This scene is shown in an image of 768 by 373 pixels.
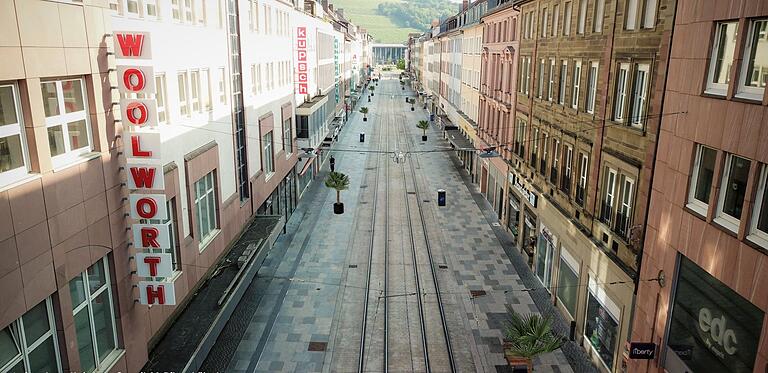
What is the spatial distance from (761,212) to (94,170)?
14.3 m

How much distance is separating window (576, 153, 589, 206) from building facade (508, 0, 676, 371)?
0.04 meters

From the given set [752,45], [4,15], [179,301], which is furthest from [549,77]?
[4,15]

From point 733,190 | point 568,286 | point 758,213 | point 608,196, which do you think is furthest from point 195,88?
point 568,286

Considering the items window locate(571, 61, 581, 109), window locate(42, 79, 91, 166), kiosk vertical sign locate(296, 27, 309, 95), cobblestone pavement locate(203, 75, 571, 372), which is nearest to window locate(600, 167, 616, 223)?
window locate(571, 61, 581, 109)

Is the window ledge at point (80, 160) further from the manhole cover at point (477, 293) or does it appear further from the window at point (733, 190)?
the manhole cover at point (477, 293)

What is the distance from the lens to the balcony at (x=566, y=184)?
23450mm

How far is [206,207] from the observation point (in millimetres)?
19672

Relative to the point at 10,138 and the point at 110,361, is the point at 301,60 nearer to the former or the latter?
the point at 110,361

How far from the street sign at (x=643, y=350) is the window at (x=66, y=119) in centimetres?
1479

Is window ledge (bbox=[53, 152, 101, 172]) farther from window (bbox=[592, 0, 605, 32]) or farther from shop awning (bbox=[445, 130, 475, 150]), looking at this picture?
shop awning (bbox=[445, 130, 475, 150])

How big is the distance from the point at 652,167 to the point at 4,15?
1590 cm

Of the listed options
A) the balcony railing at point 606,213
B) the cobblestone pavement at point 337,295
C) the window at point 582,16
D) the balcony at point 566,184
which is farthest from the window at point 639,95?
the cobblestone pavement at point 337,295

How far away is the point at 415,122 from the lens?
90.6m

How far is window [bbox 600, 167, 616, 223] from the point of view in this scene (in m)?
18.8
